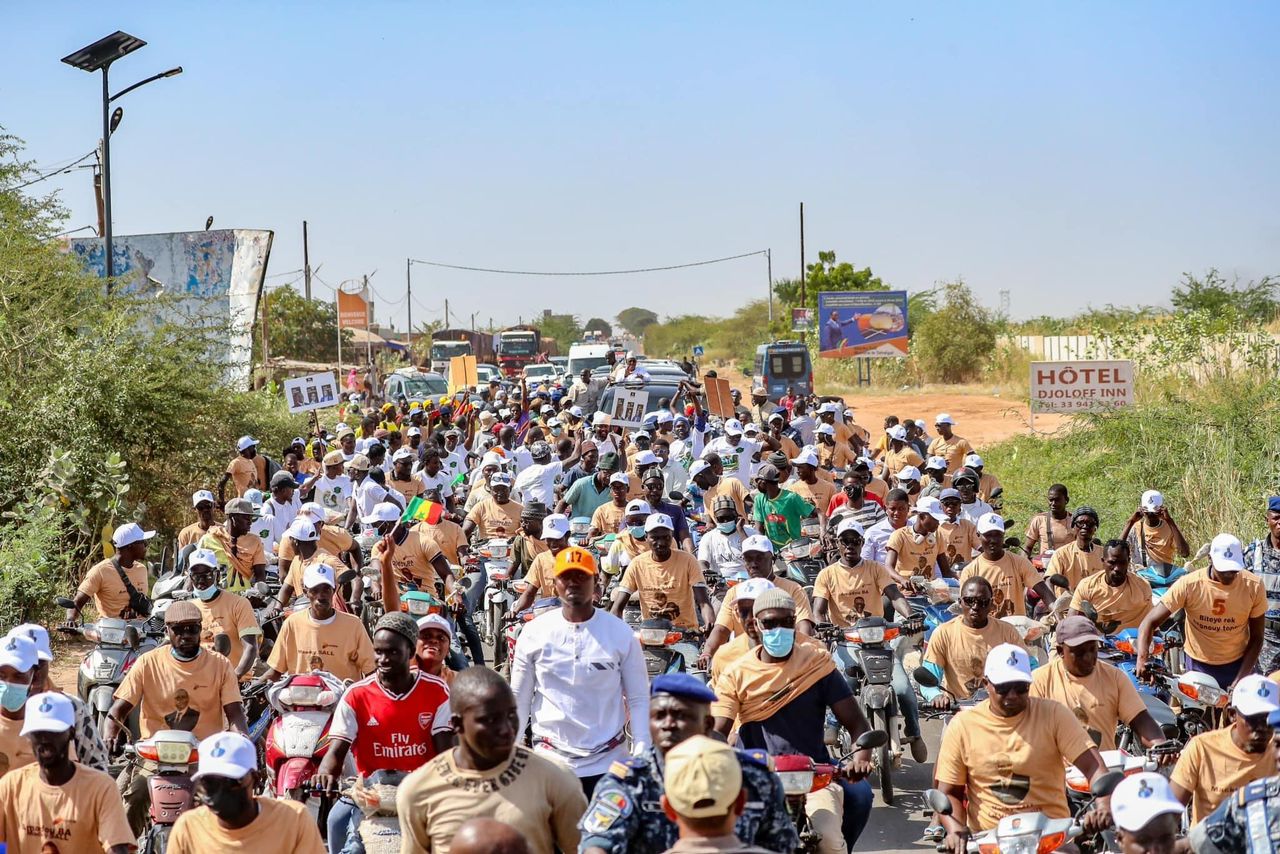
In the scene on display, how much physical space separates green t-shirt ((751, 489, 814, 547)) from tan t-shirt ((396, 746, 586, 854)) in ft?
29.5

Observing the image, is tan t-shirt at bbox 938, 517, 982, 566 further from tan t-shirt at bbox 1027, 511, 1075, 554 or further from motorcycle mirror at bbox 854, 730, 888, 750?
motorcycle mirror at bbox 854, 730, 888, 750

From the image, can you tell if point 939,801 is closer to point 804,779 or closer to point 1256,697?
point 804,779

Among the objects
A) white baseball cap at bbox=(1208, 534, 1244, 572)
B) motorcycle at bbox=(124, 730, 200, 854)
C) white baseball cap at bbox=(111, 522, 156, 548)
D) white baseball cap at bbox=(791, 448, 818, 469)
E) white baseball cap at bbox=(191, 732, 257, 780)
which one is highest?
white baseball cap at bbox=(791, 448, 818, 469)

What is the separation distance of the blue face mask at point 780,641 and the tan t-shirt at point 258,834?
8.22ft

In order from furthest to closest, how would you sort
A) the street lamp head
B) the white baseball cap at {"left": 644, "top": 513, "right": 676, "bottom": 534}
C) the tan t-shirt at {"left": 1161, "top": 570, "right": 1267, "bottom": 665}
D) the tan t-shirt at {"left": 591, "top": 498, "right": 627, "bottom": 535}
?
the street lamp head → the tan t-shirt at {"left": 591, "top": 498, "right": 627, "bottom": 535} → the white baseball cap at {"left": 644, "top": 513, "right": 676, "bottom": 534} → the tan t-shirt at {"left": 1161, "top": 570, "right": 1267, "bottom": 665}

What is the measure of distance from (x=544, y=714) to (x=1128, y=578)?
18.1ft

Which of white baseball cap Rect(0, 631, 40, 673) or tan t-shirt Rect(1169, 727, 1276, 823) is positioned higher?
white baseball cap Rect(0, 631, 40, 673)

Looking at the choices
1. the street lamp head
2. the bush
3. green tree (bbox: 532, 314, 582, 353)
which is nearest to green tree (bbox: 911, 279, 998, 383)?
the bush

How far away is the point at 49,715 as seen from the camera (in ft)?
19.3

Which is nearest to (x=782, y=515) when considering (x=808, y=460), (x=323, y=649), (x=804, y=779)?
(x=808, y=460)

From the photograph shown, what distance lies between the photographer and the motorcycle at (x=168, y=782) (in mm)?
7016

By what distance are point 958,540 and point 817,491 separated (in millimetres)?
2628

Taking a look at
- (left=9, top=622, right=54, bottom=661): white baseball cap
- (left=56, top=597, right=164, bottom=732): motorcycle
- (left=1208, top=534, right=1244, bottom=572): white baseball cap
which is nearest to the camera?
(left=9, top=622, right=54, bottom=661): white baseball cap

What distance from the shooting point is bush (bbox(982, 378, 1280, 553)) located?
63.5 feet
